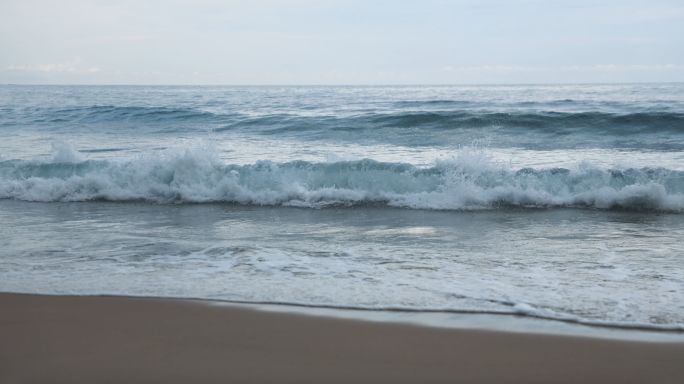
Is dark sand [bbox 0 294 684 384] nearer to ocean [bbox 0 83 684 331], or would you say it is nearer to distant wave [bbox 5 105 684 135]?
ocean [bbox 0 83 684 331]

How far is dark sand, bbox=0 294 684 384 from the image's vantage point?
8.87 feet

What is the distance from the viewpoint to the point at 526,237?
5.72m

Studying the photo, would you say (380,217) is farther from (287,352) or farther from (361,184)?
(287,352)

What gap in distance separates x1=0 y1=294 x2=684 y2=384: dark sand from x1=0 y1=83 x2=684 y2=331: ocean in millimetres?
356

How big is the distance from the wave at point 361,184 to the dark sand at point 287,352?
4.67m

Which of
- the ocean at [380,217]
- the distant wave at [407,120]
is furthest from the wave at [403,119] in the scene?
the ocean at [380,217]

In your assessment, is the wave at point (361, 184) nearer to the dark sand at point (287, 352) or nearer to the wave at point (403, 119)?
the dark sand at point (287, 352)

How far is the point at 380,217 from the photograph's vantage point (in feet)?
23.1

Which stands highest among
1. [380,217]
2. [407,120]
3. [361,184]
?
[407,120]

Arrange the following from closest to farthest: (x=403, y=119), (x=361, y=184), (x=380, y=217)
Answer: (x=380, y=217)
(x=361, y=184)
(x=403, y=119)

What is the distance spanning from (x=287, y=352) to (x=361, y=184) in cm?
598

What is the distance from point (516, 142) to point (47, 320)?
458 inches

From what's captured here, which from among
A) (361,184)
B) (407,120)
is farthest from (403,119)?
(361,184)

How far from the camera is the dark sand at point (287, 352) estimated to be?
2704mm
